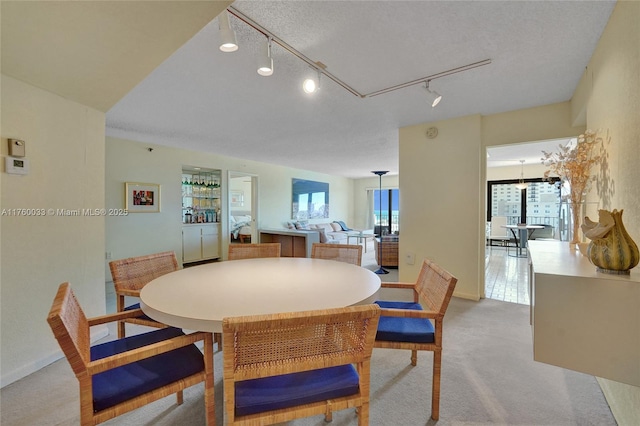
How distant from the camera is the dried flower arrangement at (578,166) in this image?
1.97 metres

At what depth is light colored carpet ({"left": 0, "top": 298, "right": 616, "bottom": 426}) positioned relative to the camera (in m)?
1.51

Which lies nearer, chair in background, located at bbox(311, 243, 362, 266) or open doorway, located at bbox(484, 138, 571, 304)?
chair in background, located at bbox(311, 243, 362, 266)

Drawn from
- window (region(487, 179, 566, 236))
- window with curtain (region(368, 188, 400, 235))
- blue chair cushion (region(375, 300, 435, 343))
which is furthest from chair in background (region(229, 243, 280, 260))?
window with curtain (region(368, 188, 400, 235))

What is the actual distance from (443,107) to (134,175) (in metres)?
4.75

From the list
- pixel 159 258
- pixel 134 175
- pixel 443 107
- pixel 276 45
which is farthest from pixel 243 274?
pixel 134 175

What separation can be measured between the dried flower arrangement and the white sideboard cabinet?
560 centimetres

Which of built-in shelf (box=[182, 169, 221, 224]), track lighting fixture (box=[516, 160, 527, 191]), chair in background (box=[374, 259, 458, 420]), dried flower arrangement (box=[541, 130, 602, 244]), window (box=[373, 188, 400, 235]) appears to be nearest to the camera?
chair in background (box=[374, 259, 458, 420])

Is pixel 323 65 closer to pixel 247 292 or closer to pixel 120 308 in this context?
pixel 247 292

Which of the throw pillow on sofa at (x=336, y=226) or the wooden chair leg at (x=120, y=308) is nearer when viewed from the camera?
the wooden chair leg at (x=120, y=308)

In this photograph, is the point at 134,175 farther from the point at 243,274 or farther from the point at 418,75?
the point at 418,75

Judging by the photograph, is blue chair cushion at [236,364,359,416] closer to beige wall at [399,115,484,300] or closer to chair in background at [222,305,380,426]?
chair in background at [222,305,380,426]

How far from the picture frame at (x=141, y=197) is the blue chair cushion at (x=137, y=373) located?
3.88 meters

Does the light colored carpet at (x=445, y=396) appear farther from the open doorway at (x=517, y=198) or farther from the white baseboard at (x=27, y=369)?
the open doorway at (x=517, y=198)

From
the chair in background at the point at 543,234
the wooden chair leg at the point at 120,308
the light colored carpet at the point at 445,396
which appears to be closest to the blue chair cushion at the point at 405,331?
the light colored carpet at the point at 445,396
